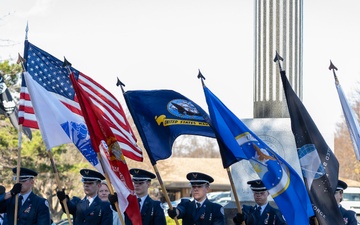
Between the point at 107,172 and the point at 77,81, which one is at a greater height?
the point at 77,81

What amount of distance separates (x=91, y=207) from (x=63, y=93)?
178cm

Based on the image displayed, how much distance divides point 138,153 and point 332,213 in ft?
8.95

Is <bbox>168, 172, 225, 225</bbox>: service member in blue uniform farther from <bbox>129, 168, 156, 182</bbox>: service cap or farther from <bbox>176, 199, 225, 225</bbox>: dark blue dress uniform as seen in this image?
<bbox>129, 168, 156, 182</bbox>: service cap

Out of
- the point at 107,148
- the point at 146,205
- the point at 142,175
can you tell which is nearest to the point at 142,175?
the point at 142,175

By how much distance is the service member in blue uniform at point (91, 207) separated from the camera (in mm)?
11227

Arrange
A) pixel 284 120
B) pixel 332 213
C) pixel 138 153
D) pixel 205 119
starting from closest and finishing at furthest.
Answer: pixel 332 213, pixel 205 119, pixel 138 153, pixel 284 120

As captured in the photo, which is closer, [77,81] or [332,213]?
[332,213]

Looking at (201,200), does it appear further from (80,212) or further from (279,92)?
(279,92)

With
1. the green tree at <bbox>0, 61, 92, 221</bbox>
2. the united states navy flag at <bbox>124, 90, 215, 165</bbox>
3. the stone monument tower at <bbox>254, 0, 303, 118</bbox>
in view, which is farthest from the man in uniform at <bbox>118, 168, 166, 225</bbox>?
the green tree at <bbox>0, 61, 92, 221</bbox>

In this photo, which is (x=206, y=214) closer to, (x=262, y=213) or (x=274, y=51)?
(x=262, y=213)

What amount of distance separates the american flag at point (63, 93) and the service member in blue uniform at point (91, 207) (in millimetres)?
1209

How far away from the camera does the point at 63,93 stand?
10.4 metres

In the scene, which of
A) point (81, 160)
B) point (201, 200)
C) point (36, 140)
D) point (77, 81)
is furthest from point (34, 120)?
point (81, 160)

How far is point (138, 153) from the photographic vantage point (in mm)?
10281
